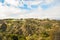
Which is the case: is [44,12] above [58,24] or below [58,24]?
above

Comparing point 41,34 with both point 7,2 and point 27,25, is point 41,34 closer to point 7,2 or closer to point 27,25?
point 27,25

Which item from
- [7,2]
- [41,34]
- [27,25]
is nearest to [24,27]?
[27,25]

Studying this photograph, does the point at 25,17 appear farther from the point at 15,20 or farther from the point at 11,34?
the point at 11,34

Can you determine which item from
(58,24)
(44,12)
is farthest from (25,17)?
(58,24)

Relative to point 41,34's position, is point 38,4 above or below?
above

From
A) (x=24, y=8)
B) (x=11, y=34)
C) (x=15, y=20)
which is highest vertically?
(x=24, y=8)

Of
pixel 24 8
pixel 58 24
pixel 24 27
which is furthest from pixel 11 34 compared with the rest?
pixel 58 24

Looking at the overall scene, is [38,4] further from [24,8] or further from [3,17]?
[3,17]
